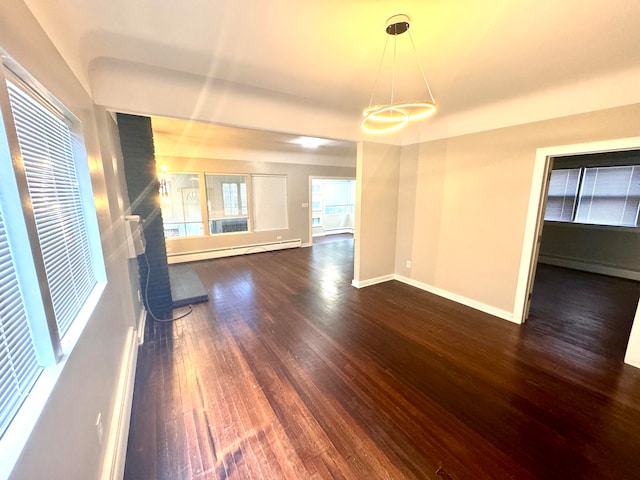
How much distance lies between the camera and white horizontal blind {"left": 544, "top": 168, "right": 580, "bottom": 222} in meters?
5.32

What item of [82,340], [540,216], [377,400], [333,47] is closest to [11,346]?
[82,340]

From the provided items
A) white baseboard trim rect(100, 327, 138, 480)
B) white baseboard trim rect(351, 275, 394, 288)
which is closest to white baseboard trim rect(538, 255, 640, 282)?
white baseboard trim rect(351, 275, 394, 288)

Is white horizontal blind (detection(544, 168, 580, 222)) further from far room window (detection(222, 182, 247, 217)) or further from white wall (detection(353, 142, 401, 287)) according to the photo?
far room window (detection(222, 182, 247, 217))

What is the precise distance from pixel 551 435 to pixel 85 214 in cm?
345

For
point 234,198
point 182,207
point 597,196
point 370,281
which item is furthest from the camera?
→ point 234,198

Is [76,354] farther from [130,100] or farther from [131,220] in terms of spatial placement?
[130,100]

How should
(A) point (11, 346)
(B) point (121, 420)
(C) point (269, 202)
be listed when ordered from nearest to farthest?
(A) point (11, 346), (B) point (121, 420), (C) point (269, 202)

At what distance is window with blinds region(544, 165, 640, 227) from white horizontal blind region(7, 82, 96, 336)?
7.75 m

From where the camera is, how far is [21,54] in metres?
0.99

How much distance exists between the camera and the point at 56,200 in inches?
50.9

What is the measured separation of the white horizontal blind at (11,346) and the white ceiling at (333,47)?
126cm

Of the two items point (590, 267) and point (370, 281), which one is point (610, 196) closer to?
point (590, 267)

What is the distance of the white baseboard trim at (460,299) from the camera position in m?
3.29

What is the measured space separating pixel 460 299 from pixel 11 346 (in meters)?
4.25
